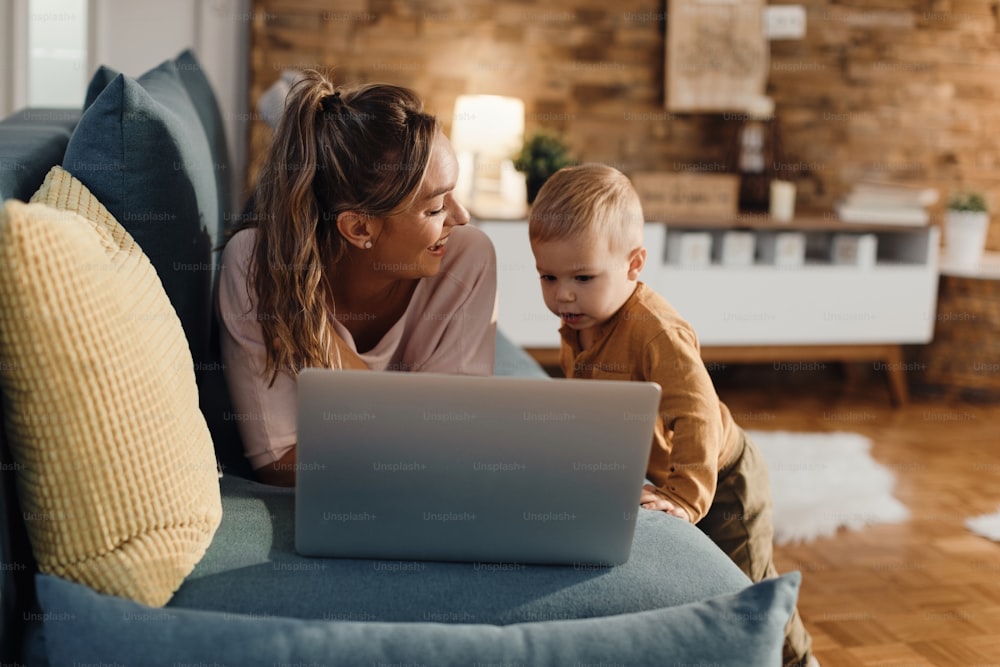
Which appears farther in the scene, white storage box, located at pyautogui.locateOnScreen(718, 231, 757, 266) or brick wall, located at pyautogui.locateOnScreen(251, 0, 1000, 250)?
brick wall, located at pyautogui.locateOnScreen(251, 0, 1000, 250)

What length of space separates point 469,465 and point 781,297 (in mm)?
3006

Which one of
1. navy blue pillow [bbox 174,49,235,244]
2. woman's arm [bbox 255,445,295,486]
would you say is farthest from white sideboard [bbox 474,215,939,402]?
woman's arm [bbox 255,445,295,486]

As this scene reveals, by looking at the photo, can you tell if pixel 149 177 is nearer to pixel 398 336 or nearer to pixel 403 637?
pixel 398 336

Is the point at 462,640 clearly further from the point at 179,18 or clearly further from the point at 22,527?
the point at 179,18

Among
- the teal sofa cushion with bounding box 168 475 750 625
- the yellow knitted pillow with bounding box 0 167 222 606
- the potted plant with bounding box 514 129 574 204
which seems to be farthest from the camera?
the potted plant with bounding box 514 129 574 204

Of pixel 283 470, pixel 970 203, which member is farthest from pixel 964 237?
pixel 283 470

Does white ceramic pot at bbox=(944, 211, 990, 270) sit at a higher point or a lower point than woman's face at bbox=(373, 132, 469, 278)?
lower

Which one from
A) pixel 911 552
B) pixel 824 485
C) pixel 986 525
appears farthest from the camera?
pixel 824 485

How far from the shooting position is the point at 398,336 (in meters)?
1.74

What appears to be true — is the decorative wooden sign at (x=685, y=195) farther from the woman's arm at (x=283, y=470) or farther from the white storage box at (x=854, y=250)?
the woman's arm at (x=283, y=470)

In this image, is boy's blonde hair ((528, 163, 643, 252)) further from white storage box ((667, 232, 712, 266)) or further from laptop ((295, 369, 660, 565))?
white storage box ((667, 232, 712, 266))

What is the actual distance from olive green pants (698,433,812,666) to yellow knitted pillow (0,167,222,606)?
0.91m

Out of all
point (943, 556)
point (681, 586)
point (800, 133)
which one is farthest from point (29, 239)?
point (800, 133)

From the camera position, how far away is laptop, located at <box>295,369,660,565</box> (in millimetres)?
1126
